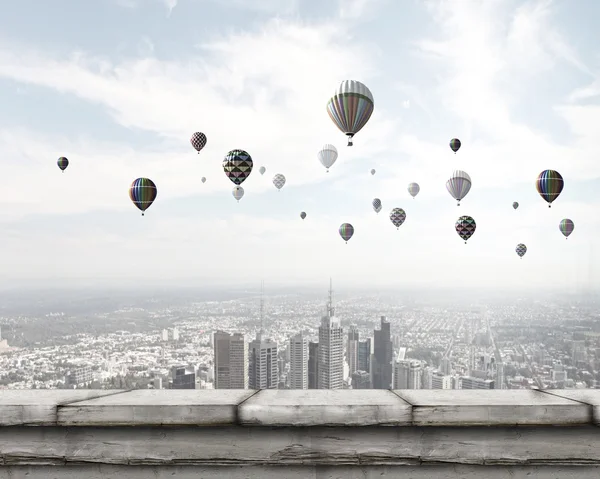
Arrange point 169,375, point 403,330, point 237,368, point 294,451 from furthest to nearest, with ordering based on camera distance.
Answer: point 403,330 → point 237,368 → point 169,375 → point 294,451

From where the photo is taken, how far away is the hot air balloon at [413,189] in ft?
122

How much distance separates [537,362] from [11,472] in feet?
204

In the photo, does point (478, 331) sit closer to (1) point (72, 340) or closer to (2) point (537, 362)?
(2) point (537, 362)

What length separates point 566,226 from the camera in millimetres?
34719

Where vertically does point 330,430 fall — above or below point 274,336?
above

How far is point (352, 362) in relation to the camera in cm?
6650

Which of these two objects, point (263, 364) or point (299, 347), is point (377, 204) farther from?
point (299, 347)

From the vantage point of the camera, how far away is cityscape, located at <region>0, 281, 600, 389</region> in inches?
1922

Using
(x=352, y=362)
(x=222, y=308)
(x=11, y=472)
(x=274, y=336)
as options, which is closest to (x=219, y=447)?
(x=11, y=472)

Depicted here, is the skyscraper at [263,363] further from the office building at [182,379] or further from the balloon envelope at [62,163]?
the balloon envelope at [62,163]

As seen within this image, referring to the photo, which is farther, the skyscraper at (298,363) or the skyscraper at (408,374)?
the skyscraper at (298,363)

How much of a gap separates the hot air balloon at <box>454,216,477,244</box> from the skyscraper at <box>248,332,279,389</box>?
30.5 meters

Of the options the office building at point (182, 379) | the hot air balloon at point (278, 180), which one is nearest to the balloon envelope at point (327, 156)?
the hot air balloon at point (278, 180)

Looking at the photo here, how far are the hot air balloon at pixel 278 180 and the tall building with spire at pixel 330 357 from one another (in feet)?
89.2
